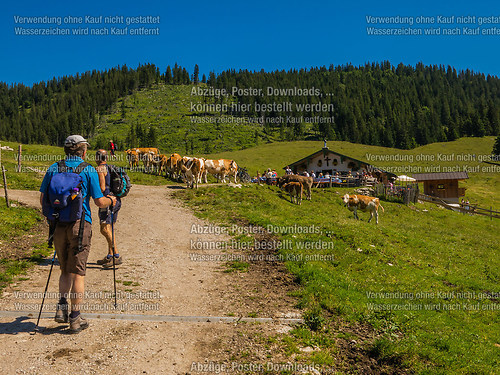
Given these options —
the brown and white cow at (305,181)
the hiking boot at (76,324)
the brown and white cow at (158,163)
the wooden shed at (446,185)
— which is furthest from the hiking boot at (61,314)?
the wooden shed at (446,185)

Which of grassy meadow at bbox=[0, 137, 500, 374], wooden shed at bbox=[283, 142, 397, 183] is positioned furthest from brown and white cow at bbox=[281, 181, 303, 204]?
wooden shed at bbox=[283, 142, 397, 183]

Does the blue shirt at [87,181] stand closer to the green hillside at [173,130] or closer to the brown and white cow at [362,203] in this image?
the brown and white cow at [362,203]

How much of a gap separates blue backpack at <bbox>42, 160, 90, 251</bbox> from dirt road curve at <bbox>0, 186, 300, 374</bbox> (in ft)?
5.47

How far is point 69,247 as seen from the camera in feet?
18.9

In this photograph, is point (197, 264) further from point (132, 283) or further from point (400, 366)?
point (400, 366)

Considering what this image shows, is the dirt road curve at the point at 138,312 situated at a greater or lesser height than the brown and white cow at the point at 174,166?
lesser

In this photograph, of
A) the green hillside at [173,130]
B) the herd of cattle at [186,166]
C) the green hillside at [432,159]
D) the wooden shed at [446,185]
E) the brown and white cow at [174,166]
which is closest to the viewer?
the herd of cattle at [186,166]

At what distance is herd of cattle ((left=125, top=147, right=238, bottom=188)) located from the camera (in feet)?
80.3

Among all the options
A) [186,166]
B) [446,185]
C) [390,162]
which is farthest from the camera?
[390,162]

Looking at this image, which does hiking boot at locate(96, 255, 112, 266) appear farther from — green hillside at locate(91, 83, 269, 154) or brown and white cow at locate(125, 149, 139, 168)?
green hillside at locate(91, 83, 269, 154)

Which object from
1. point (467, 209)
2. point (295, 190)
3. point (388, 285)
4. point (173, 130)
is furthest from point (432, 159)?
point (173, 130)

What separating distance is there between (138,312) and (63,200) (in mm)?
2867

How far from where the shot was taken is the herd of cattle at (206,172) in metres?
24.3

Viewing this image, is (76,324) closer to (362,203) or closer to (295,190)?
A: (362,203)
